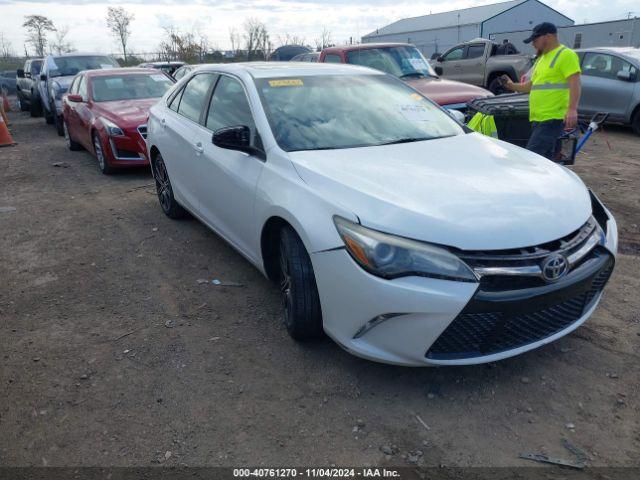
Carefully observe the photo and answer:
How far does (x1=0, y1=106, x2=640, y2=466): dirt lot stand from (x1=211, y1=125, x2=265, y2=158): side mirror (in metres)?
1.14

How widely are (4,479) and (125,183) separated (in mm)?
5575

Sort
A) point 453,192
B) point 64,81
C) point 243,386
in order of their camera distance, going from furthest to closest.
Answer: point 64,81, point 243,386, point 453,192

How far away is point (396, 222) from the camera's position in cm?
254

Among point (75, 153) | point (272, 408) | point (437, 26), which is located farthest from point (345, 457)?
point (437, 26)

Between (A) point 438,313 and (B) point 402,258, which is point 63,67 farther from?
(A) point 438,313

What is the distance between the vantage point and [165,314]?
3760mm

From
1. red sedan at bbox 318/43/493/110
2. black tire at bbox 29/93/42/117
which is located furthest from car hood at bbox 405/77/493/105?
black tire at bbox 29/93/42/117

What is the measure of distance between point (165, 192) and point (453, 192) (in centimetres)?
369

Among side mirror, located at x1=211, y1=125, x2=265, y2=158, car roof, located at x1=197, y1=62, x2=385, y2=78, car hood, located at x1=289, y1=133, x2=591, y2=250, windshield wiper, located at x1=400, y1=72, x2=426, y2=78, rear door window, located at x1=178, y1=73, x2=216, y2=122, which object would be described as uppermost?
car roof, located at x1=197, y1=62, x2=385, y2=78

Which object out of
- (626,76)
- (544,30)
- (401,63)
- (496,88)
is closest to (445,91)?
(401,63)

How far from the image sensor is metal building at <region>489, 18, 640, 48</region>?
2694 centimetres

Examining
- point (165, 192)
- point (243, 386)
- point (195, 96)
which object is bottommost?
point (243, 386)

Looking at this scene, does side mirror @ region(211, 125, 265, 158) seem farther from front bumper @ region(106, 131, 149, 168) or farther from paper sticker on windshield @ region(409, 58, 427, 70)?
paper sticker on windshield @ region(409, 58, 427, 70)

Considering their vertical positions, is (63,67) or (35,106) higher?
(63,67)
